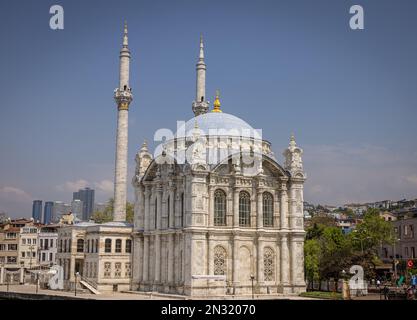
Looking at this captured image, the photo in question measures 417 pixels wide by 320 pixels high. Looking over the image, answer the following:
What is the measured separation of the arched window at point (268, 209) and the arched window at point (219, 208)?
3.92 metres

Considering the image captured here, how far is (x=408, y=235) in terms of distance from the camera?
73.6 metres

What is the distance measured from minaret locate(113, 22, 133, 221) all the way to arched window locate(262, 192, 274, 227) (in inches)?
705

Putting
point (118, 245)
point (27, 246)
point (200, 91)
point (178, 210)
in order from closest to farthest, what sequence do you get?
1. point (178, 210)
2. point (118, 245)
3. point (200, 91)
4. point (27, 246)

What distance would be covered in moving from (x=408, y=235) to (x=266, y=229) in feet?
91.5

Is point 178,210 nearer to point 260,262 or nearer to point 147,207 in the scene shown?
point 147,207

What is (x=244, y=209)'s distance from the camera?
52.9m

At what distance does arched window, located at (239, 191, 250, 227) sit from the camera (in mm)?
52719

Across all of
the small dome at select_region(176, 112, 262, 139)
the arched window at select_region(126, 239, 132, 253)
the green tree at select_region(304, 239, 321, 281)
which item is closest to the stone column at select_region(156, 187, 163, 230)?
the small dome at select_region(176, 112, 262, 139)

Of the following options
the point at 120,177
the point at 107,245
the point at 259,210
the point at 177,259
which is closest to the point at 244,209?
the point at 259,210

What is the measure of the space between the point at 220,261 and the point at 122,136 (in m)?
20.7

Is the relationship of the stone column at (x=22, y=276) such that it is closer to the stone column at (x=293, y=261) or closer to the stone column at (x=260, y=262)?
the stone column at (x=260, y=262)

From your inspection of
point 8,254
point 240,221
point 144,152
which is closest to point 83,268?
point 144,152
